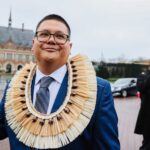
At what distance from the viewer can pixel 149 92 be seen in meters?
6.45

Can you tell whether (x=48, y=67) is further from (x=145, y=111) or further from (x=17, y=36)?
(x=17, y=36)

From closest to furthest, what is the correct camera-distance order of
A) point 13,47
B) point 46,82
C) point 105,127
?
point 105,127
point 46,82
point 13,47

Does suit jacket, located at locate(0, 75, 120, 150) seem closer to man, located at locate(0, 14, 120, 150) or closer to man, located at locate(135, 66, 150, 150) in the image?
man, located at locate(0, 14, 120, 150)

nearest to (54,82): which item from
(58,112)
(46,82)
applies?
(46,82)

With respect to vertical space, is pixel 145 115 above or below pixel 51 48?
below

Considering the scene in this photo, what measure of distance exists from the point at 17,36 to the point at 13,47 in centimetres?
252

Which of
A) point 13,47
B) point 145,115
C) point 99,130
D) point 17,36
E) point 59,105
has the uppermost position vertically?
point 59,105

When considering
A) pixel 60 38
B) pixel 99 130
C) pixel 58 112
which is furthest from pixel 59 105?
pixel 60 38

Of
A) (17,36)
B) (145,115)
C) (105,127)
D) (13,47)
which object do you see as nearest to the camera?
(105,127)

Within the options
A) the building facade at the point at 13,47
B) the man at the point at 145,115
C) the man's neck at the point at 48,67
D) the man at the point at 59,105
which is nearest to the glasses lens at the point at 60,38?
the man at the point at 59,105

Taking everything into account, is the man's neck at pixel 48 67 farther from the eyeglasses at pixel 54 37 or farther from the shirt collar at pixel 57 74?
the eyeglasses at pixel 54 37

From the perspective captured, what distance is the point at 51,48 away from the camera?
2260mm

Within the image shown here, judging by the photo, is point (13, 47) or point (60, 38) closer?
point (60, 38)

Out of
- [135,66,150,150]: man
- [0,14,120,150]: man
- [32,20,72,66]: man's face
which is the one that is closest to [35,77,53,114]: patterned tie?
[0,14,120,150]: man
